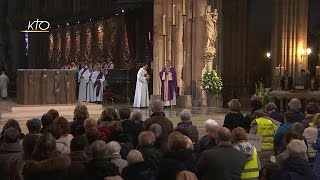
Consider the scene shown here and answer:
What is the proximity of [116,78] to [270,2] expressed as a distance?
8.63 metres

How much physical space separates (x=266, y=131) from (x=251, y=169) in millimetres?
2215

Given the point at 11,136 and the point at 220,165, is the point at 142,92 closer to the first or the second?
the point at 11,136

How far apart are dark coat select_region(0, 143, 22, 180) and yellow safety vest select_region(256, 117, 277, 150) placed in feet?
11.9

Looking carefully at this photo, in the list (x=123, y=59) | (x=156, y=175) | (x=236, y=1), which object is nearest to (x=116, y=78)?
(x=123, y=59)

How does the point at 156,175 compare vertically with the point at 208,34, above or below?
below

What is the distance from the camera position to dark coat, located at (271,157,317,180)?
19.0 ft

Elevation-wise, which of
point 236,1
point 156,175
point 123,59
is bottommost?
point 156,175

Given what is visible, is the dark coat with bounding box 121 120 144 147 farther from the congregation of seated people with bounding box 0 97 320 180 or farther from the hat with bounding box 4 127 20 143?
the hat with bounding box 4 127 20 143

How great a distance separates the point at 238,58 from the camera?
28.2 metres

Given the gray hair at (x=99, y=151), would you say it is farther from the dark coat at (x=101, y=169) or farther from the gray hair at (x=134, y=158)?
the gray hair at (x=134, y=158)

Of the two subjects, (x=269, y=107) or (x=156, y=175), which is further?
(x=269, y=107)

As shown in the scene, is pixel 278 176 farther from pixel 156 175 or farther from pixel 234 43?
pixel 234 43

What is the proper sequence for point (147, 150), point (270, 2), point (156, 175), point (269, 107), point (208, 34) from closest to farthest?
point (156, 175)
point (147, 150)
point (269, 107)
point (208, 34)
point (270, 2)

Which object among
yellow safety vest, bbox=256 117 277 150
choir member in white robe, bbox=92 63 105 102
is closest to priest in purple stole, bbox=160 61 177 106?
choir member in white robe, bbox=92 63 105 102
